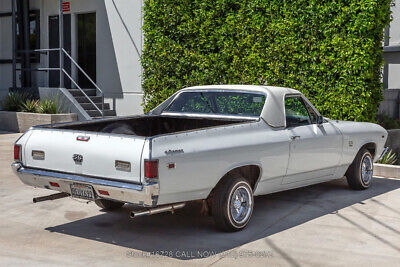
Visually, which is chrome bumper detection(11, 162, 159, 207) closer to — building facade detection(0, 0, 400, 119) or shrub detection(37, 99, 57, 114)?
building facade detection(0, 0, 400, 119)

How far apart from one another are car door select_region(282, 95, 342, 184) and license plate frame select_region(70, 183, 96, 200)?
8.43 ft

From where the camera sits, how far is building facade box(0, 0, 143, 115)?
17469mm

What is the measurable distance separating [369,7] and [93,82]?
9433 millimetres

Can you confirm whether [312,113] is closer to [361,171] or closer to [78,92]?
[361,171]

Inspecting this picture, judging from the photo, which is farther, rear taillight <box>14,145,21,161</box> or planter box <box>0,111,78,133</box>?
planter box <box>0,111,78,133</box>

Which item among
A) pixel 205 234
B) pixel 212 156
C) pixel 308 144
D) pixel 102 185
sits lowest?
pixel 205 234

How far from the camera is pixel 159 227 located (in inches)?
274

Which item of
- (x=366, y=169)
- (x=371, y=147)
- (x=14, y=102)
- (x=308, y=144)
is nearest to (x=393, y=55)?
(x=371, y=147)

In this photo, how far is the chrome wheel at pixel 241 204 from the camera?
662 cm

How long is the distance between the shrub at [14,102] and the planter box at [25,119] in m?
0.33

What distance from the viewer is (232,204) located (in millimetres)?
6609

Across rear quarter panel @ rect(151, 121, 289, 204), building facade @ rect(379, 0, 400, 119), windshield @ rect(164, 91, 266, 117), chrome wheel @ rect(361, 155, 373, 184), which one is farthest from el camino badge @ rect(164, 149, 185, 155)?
building facade @ rect(379, 0, 400, 119)

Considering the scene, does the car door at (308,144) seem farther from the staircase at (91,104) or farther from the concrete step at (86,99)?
the concrete step at (86,99)

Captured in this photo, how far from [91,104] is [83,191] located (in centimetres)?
1162
